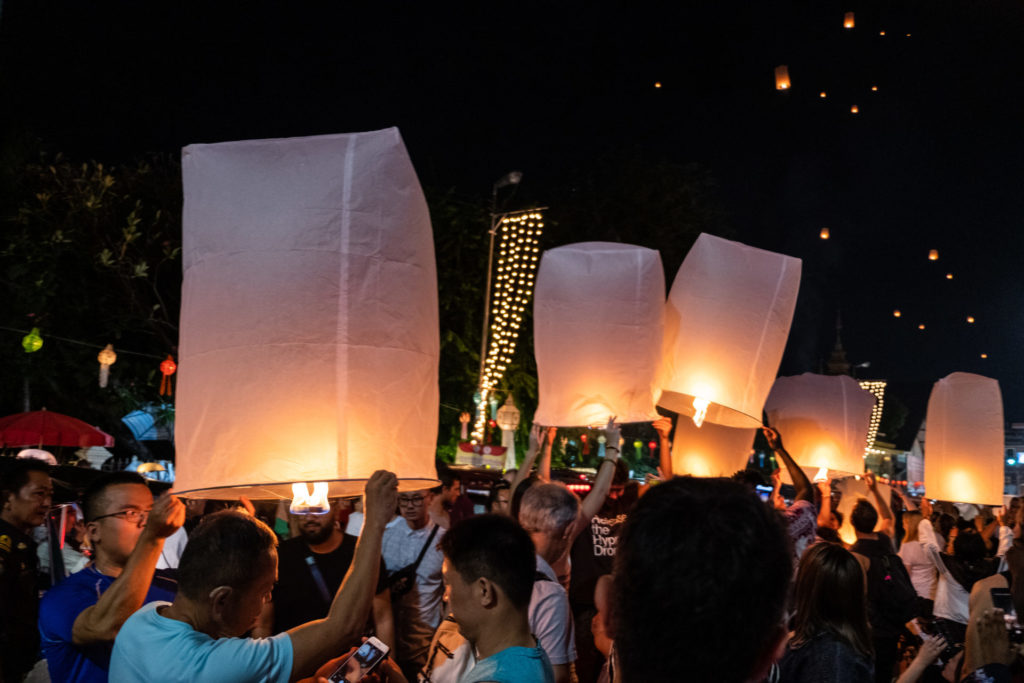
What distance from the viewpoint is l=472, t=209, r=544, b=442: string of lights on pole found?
2102cm

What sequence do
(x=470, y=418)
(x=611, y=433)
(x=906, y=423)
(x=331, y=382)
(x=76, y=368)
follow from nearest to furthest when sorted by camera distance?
(x=331, y=382) < (x=611, y=433) < (x=76, y=368) < (x=470, y=418) < (x=906, y=423)

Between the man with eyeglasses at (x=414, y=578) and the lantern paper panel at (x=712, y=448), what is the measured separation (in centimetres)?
290

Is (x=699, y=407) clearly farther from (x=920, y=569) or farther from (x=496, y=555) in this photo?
(x=920, y=569)

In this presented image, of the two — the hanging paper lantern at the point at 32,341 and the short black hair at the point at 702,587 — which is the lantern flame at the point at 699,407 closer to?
the short black hair at the point at 702,587

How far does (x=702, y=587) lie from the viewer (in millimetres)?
1586

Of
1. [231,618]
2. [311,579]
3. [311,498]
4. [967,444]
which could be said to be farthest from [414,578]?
[967,444]

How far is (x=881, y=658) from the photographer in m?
6.05

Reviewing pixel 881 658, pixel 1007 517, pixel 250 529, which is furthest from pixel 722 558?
pixel 1007 517

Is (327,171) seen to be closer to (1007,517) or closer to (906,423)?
(1007,517)

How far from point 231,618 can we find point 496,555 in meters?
0.89

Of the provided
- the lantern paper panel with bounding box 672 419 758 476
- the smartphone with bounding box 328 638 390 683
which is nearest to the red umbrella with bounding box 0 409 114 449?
the lantern paper panel with bounding box 672 419 758 476

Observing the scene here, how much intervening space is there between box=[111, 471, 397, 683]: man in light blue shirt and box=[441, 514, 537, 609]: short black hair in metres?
0.30

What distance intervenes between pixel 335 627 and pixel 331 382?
84cm

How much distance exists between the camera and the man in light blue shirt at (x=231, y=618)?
2.69 metres
